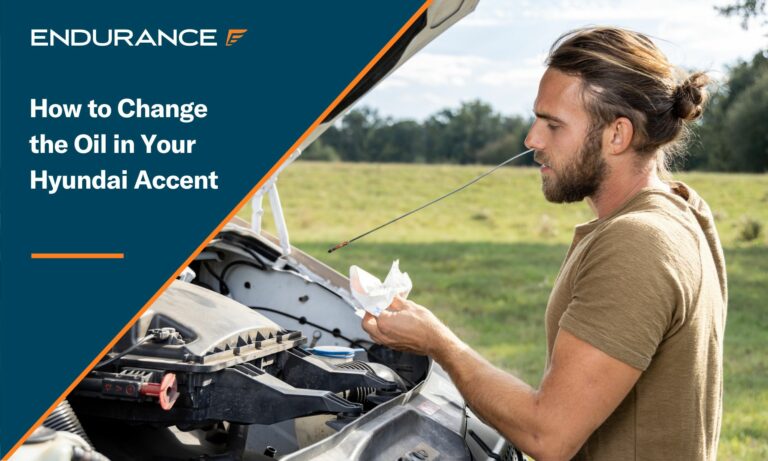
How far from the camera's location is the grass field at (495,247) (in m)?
7.11

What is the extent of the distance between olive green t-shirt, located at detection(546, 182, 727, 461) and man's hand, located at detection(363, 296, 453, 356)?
301 millimetres

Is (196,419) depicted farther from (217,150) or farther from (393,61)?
(393,61)

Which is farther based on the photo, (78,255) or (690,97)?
(690,97)

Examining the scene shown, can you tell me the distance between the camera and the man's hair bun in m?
2.17

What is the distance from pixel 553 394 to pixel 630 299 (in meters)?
0.28

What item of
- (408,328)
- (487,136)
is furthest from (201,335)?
(487,136)

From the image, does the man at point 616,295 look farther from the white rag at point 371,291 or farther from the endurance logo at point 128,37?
the endurance logo at point 128,37

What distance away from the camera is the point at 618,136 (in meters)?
2.12

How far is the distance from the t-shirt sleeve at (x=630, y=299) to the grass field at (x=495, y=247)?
3.51 meters

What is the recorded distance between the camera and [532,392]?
2.01 meters

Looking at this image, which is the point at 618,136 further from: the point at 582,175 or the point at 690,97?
the point at 690,97

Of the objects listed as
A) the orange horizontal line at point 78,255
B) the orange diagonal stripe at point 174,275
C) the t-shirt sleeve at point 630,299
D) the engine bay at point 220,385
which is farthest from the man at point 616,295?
the orange horizontal line at point 78,255

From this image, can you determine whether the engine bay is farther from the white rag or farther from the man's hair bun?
the man's hair bun

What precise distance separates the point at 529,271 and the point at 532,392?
9.82 metres
